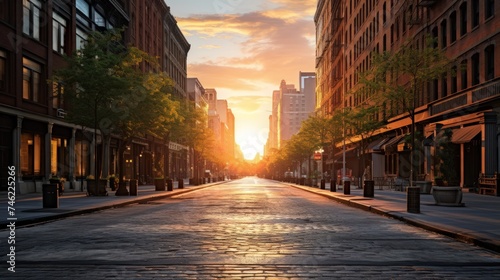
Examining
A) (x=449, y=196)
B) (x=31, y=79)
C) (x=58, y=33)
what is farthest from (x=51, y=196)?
(x=58, y=33)

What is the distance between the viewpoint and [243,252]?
10828 millimetres

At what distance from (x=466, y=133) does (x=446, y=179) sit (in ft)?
43.9

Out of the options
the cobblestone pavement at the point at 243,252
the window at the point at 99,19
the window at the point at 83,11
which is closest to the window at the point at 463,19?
the cobblestone pavement at the point at 243,252

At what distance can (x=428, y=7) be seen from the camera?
4709 centimetres

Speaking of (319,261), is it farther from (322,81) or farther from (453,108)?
(322,81)

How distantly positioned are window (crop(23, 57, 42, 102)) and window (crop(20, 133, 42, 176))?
2.60 m

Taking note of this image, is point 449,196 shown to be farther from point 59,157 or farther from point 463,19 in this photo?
point 59,157

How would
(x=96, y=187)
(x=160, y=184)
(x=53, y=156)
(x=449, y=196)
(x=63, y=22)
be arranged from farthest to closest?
1. (x=160, y=184)
2. (x=63, y=22)
3. (x=53, y=156)
4. (x=96, y=187)
5. (x=449, y=196)

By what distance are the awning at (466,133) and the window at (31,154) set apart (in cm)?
2696

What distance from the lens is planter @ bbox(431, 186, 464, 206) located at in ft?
78.0

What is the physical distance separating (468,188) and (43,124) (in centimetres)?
2889

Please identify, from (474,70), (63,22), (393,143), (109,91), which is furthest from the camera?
(393,143)

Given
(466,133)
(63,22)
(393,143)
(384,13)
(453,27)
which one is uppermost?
(384,13)

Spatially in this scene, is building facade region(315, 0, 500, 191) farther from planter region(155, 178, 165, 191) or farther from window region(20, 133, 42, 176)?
window region(20, 133, 42, 176)
